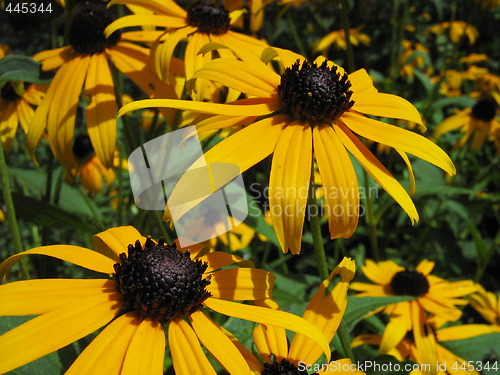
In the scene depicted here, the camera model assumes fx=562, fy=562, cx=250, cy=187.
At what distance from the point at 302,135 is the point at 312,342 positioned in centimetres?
39

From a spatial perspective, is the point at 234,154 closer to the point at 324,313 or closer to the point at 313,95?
the point at 313,95

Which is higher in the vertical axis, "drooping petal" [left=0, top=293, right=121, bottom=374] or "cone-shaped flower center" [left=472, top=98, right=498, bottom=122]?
"drooping petal" [left=0, top=293, right=121, bottom=374]

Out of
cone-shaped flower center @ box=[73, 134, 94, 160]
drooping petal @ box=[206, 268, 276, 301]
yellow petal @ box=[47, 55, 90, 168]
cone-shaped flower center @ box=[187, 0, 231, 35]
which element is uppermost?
cone-shaped flower center @ box=[187, 0, 231, 35]

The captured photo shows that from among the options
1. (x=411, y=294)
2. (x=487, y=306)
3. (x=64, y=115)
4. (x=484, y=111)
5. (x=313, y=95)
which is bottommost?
(x=487, y=306)

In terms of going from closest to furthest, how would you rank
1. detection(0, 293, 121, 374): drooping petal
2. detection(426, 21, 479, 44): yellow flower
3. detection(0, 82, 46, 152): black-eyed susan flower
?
detection(0, 293, 121, 374): drooping petal → detection(0, 82, 46, 152): black-eyed susan flower → detection(426, 21, 479, 44): yellow flower

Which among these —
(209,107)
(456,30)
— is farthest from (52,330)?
(456,30)

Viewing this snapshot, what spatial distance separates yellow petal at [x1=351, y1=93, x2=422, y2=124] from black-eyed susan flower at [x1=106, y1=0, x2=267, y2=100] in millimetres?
305

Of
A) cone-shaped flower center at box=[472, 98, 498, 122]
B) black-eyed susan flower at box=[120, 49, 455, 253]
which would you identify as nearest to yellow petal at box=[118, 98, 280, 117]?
black-eyed susan flower at box=[120, 49, 455, 253]

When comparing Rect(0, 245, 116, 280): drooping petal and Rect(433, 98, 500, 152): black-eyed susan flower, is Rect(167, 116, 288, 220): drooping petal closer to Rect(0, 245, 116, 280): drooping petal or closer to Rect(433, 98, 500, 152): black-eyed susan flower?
Rect(0, 245, 116, 280): drooping petal

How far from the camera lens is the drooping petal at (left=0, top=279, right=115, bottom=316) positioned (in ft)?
2.79

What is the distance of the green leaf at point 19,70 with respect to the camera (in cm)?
123

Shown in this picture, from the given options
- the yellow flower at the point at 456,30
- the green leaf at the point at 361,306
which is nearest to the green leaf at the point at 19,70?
the green leaf at the point at 361,306

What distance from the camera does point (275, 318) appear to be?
35.8 inches

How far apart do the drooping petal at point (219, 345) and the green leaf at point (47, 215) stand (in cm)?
58
